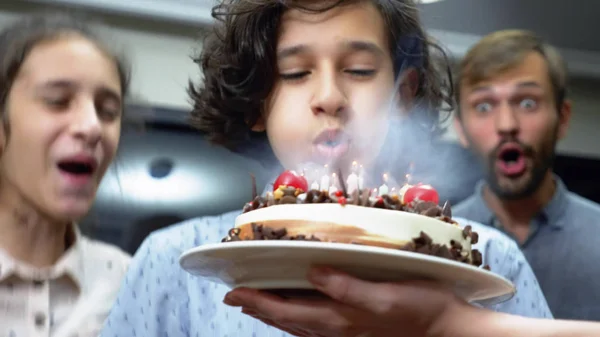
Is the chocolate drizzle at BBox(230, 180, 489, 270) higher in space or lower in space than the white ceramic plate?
higher

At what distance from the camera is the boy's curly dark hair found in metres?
0.92

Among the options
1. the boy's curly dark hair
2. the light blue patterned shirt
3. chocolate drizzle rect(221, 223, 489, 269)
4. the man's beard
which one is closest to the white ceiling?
the man's beard

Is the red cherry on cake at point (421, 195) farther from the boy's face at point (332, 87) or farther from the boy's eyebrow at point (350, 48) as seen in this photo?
the boy's eyebrow at point (350, 48)

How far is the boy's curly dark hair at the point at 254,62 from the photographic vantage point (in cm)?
92

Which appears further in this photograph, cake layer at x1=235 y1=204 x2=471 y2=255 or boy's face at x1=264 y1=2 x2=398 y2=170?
boy's face at x1=264 y1=2 x2=398 y2=170

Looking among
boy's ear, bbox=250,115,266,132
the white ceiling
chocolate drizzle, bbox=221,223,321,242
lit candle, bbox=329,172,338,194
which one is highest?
the white ceiling

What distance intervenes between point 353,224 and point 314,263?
6 cm

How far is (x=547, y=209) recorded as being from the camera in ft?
4.53

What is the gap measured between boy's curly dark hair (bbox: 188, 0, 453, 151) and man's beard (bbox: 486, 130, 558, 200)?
0.36m

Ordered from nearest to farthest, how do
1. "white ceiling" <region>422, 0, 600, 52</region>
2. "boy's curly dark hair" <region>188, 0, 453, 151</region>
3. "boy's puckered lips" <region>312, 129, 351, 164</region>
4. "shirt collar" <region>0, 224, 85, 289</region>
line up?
"boy's puckered lips" <region>312, 129, 351, 164</region>
"boy's curly dark hair" <region>188, 0, 453, 151</region>
"shirt collar" <region>0, 224, 85, 289</region>
"white ceiling" <region>422, 0, 600, 52</region>

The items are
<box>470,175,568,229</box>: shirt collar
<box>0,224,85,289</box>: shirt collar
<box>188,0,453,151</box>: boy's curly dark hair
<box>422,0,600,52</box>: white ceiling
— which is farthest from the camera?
<box>422,0,600,52</box>: white ceiling

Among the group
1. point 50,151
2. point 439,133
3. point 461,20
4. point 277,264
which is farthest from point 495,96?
point 277,264

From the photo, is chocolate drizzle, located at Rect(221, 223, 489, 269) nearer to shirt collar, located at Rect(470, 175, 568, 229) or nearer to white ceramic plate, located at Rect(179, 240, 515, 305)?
white ceramic plate, located at Rect(179, 240, 515, 305)

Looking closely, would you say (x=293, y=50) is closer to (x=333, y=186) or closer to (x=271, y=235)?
(x=333, y=186)
